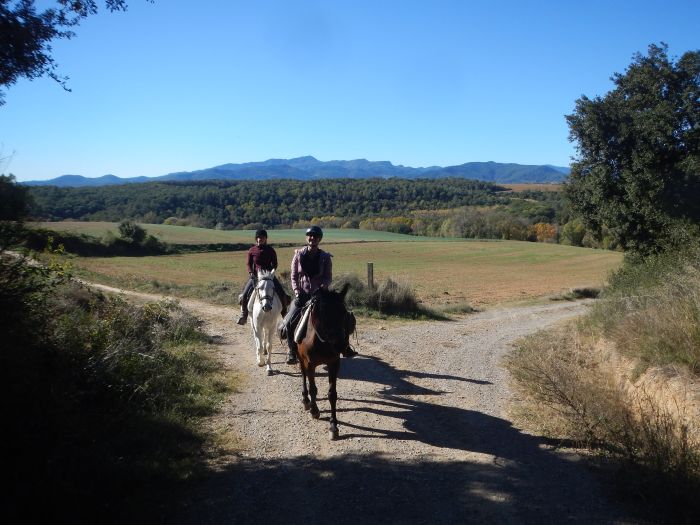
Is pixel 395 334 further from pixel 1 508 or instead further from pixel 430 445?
pixel 1 508

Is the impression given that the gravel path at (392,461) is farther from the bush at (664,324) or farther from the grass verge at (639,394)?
the bush at (664,324)

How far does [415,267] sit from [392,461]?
42721mm

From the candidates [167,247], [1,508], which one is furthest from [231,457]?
[167,247]

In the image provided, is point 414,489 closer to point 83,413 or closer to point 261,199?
point 83,413

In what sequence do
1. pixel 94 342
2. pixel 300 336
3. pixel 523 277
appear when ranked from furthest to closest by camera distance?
pixel 523 277
pixel 300 336
pixel 94 342

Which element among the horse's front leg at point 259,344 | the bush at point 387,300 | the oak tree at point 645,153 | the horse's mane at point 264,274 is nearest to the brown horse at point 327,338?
the horse's mane at point 264,274

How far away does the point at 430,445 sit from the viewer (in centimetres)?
600

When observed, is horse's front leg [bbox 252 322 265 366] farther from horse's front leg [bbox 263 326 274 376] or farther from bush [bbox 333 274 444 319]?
bush [bbox 333 274 444 319]

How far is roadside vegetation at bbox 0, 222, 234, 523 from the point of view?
3.94 m

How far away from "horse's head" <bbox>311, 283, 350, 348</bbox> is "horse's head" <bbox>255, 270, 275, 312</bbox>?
283 centimetres

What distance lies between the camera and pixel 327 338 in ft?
21.1

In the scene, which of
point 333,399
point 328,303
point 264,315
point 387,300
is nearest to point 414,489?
point 333,399

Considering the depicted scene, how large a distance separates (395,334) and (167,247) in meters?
47.9

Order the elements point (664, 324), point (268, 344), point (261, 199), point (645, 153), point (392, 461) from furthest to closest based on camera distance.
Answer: point (261, 199)
point (645, 153)
point (268, 344)
point (664, 324)
point (392, 461)
